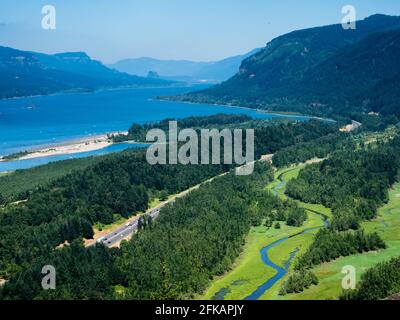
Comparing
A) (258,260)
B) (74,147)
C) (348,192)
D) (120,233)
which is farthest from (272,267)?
(74,147)

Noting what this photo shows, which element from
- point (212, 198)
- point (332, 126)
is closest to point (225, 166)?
point (212, 198)

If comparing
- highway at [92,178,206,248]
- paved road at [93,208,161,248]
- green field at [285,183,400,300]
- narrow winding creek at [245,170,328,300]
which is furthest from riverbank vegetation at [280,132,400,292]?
paved road at [93,208,161,248]

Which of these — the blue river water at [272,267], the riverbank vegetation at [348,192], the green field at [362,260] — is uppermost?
the riverbank vegetation at [348,192]

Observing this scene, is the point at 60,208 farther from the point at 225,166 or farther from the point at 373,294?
the point at 373,294

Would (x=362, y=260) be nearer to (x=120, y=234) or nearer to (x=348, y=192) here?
(x=120, y=234)

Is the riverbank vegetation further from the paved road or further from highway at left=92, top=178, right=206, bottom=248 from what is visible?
the paved road

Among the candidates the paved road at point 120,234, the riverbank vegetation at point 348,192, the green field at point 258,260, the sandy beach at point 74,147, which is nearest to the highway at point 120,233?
the paved road at point 120,234

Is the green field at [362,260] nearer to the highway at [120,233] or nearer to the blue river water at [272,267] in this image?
the blue river water at [272,267]
